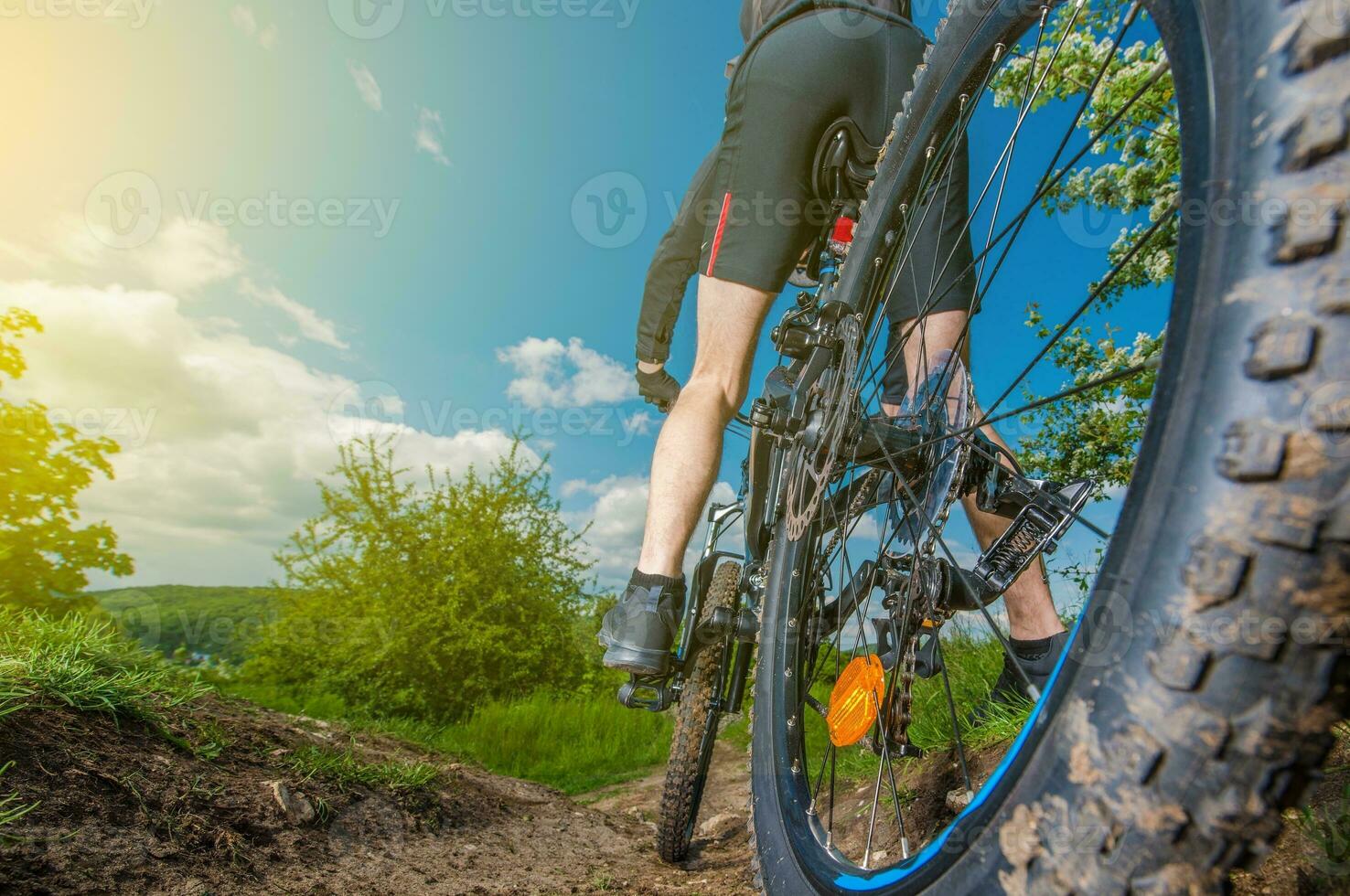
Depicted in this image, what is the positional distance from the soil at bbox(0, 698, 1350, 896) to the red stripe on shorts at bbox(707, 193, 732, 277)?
4.55 ft

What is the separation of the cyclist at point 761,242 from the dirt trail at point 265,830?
665mm

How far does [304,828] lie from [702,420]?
1.30 meters

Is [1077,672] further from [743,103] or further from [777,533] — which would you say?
[743,103]

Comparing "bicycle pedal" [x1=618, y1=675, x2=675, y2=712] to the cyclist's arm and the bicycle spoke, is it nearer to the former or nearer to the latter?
the bicycle spoke

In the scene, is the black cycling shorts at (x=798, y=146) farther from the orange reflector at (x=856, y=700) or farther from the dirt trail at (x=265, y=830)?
the dirt trail at (x=265, y=830)

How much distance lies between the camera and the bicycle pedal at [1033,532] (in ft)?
3.21

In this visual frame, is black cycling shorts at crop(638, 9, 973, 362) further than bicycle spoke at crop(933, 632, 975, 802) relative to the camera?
Yes

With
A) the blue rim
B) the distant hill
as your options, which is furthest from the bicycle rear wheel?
the distant hill

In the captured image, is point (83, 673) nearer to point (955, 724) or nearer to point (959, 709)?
point (955, 724)

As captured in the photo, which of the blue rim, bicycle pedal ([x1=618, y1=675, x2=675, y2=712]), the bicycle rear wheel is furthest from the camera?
bicycle pedal ([x1=618, y1=675, x2=675, y2=712])

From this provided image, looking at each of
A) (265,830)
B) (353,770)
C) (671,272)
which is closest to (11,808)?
(265,830)

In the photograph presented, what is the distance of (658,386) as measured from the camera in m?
2.56

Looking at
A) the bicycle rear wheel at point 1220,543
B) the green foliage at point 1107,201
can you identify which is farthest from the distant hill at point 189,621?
the green foliage at point 1107,201

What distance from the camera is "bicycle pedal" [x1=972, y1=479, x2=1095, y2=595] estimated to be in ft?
3.21
